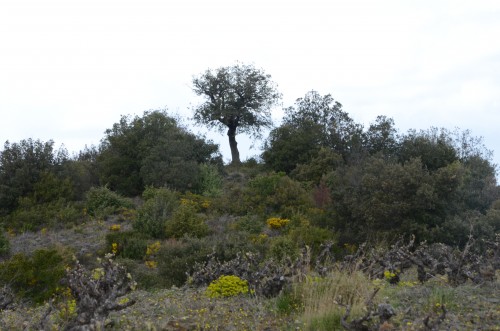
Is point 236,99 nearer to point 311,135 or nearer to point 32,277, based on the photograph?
point 311,135

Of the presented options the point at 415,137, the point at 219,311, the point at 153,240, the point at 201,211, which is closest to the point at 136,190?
the point at 201,211

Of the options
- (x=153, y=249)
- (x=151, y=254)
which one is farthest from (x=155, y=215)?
(x=151, y=254)

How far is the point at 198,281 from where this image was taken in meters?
9.99

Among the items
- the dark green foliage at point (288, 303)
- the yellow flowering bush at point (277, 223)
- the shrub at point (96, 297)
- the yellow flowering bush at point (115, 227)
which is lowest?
the dark green foliage at point (288, 303)

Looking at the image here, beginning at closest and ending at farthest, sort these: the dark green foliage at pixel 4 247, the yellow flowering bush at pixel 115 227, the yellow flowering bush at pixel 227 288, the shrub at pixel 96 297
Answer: the shrub at pixel 96 297, the yellow flowering bush at pixel 227 288, the dark green foliage at pixel 4 247, the yellow flowering bush at pixel 115 227

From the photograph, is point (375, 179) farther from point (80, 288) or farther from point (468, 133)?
point (468, 133)

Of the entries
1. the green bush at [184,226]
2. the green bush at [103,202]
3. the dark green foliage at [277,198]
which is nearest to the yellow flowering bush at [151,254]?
the green bush at [184,226]

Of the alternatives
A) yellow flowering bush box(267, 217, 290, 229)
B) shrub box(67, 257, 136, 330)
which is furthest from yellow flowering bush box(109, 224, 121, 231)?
shrub box(67, 257, 136, 330)

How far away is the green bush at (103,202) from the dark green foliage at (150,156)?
2.40 meters

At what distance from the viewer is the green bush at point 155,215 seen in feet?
70.5

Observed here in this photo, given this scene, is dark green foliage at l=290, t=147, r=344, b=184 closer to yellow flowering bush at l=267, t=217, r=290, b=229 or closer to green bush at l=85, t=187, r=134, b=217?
yellow flowering bush at l=267, t=217, r=290, b=229

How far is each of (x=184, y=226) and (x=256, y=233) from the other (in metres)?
2.61

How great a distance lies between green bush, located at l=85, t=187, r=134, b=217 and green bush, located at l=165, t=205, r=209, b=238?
5.74 meters

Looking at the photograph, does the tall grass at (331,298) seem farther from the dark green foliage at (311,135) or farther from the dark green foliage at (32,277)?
the dark green foliage at (311,135)
